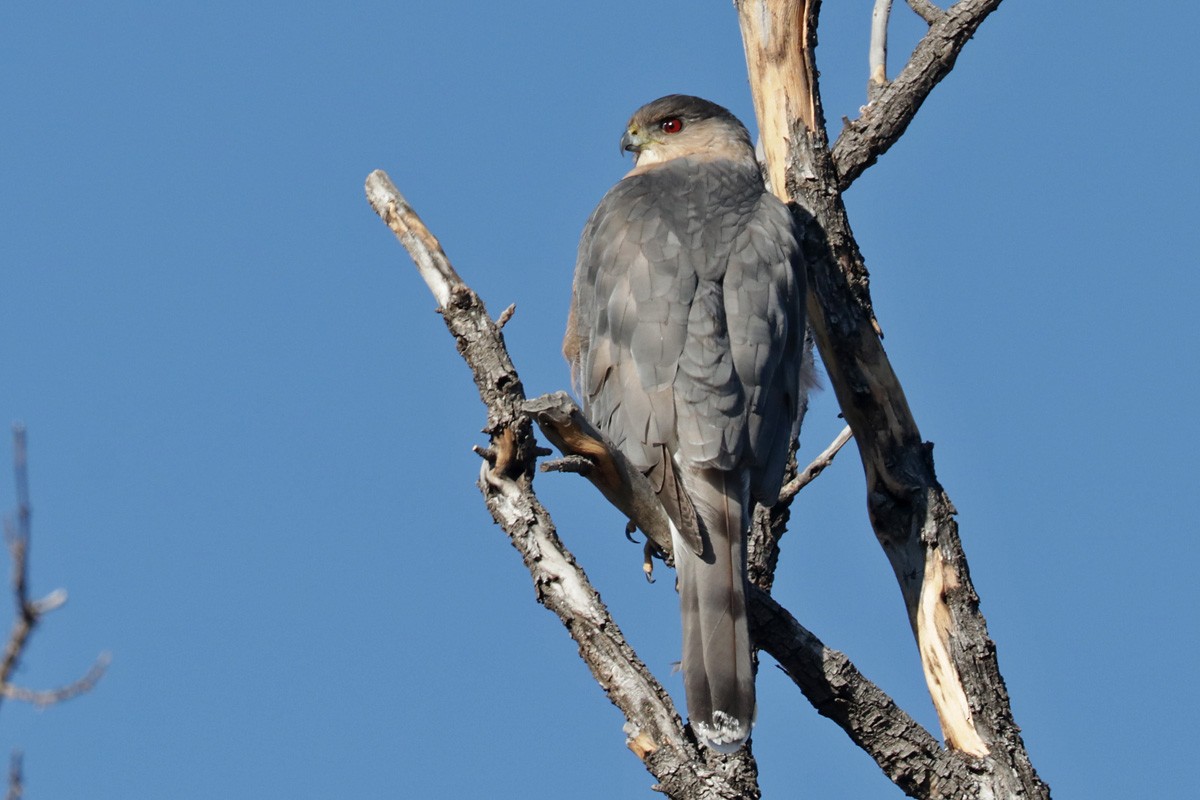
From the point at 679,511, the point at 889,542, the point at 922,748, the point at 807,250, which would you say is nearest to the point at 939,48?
the point at 807,250

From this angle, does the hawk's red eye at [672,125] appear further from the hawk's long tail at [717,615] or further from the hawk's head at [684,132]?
the hawk's long tail at [717,615]

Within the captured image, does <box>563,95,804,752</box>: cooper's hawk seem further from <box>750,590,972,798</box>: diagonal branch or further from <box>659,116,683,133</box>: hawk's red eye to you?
<box>659,116,683,133</box>: hawk's red eye

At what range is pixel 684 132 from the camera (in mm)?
6914

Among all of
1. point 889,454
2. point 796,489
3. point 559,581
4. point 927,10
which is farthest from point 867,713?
point 927,10

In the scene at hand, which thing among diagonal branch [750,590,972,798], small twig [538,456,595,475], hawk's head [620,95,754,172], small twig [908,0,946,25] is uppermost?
small twig [908,0,946,25]

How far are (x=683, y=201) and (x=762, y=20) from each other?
2.73 ft

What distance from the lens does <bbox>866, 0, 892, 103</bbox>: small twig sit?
21.1ft

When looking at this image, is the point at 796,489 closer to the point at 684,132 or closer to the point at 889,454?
the point at 889,454

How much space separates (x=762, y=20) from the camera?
6016 millimetres

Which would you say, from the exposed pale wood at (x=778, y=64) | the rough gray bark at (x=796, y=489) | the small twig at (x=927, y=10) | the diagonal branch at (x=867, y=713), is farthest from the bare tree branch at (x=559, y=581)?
the small twig at (x=927, y=10)

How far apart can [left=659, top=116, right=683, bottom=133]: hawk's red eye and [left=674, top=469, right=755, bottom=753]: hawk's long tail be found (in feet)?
7.87

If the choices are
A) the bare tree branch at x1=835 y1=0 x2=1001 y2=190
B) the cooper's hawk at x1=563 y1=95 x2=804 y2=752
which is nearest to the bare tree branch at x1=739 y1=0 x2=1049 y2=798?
the cooper's hawk at x1=563 y1=95 x2=804 y2=752

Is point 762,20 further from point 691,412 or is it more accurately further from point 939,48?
point 691,412

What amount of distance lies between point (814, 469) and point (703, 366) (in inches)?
48.2
